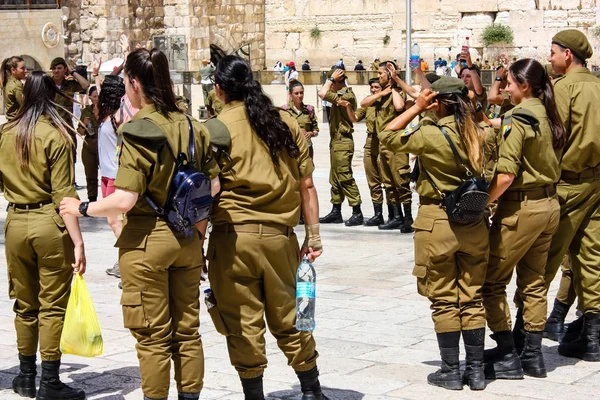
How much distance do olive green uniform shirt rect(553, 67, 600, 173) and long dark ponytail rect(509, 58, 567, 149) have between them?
374mm

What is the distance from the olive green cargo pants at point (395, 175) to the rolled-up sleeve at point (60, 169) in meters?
6.07

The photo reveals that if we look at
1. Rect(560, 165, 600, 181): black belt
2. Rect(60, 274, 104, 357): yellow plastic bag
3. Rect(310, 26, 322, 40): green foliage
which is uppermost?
Rect(310, 26, 322, 40): green foliage

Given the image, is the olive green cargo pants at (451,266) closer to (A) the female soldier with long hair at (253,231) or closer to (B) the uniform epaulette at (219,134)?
(A) the female soldier with long hair at (253,231)

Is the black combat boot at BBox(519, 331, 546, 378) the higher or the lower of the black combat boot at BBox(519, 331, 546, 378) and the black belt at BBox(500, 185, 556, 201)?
the lower

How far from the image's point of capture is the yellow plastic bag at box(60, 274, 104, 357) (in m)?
5.48

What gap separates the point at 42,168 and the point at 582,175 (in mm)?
3170

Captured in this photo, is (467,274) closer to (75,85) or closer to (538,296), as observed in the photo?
(538,296)

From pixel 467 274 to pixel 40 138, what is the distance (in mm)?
2381

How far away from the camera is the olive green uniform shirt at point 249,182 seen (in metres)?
5.14

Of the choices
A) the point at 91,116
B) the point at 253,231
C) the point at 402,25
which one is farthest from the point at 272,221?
the point at 402,25

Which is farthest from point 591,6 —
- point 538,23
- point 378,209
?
point 378,209

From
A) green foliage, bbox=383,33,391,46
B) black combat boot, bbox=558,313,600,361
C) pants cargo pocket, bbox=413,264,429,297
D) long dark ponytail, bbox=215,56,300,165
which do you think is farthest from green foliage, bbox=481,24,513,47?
long dark ponytail, bbox=215,56,300,165

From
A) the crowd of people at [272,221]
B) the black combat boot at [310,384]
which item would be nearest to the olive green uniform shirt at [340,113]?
the crowd of people at [272,221]

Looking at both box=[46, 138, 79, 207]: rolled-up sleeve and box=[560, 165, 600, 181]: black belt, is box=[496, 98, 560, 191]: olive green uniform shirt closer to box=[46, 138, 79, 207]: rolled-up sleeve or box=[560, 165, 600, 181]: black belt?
box=[560, 165, 600, 181]: black belt
